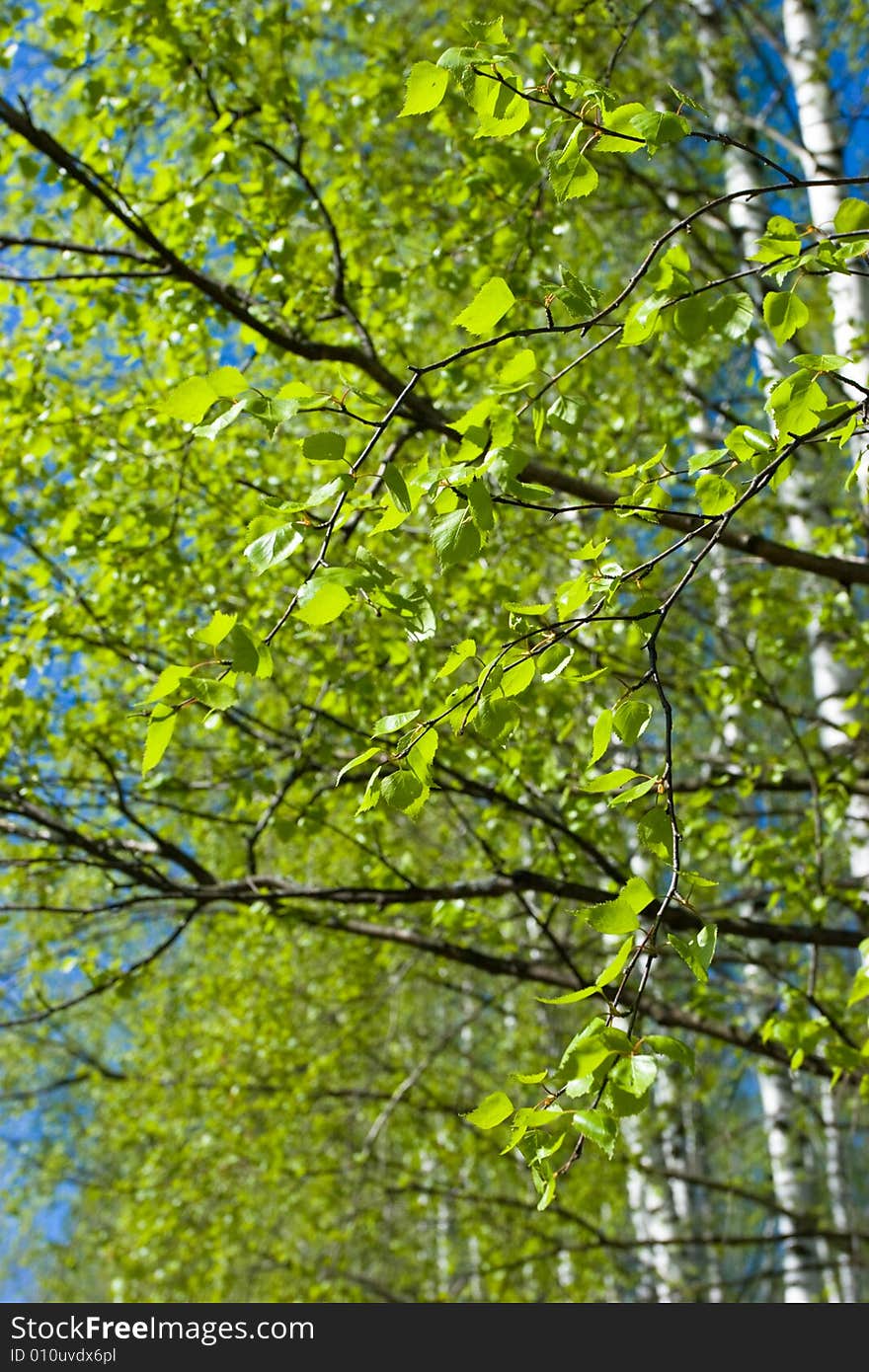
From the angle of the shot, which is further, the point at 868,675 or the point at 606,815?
the point at 868,675

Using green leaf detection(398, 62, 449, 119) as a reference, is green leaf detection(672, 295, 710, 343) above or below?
below

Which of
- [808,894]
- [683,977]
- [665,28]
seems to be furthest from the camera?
[665,28]

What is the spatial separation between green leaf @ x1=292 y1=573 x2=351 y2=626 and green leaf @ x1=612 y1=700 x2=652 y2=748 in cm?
44

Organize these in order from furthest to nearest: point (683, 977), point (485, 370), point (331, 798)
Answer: point (683, 977) → point (331, 798) → point (485, 370)

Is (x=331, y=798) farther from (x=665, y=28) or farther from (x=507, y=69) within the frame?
(x=665, y=28)

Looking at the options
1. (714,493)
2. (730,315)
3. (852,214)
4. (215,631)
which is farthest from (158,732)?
(852,214)

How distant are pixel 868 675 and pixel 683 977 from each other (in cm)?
212

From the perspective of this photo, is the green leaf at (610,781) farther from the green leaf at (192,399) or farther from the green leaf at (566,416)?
the green leaf at (192,399)

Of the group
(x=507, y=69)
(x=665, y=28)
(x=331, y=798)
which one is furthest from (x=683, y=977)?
(x=665, y=28)

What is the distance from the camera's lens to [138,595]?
13.9 feet

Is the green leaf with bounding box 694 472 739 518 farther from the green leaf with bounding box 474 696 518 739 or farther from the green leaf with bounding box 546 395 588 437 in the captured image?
Result: the green leaf with bounding box 474 696 518 739

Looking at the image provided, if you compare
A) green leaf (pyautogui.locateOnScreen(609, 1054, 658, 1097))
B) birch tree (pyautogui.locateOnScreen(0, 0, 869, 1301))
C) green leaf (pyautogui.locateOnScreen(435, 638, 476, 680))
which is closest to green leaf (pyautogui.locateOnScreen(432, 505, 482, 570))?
birch tree (pyautogui.locateOnScreen(0, 0, 869, 1301))

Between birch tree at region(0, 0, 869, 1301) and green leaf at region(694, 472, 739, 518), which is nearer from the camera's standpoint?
birch tree at region(0, 0, 869, 1301)

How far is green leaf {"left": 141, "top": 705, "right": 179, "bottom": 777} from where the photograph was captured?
1427 mm
